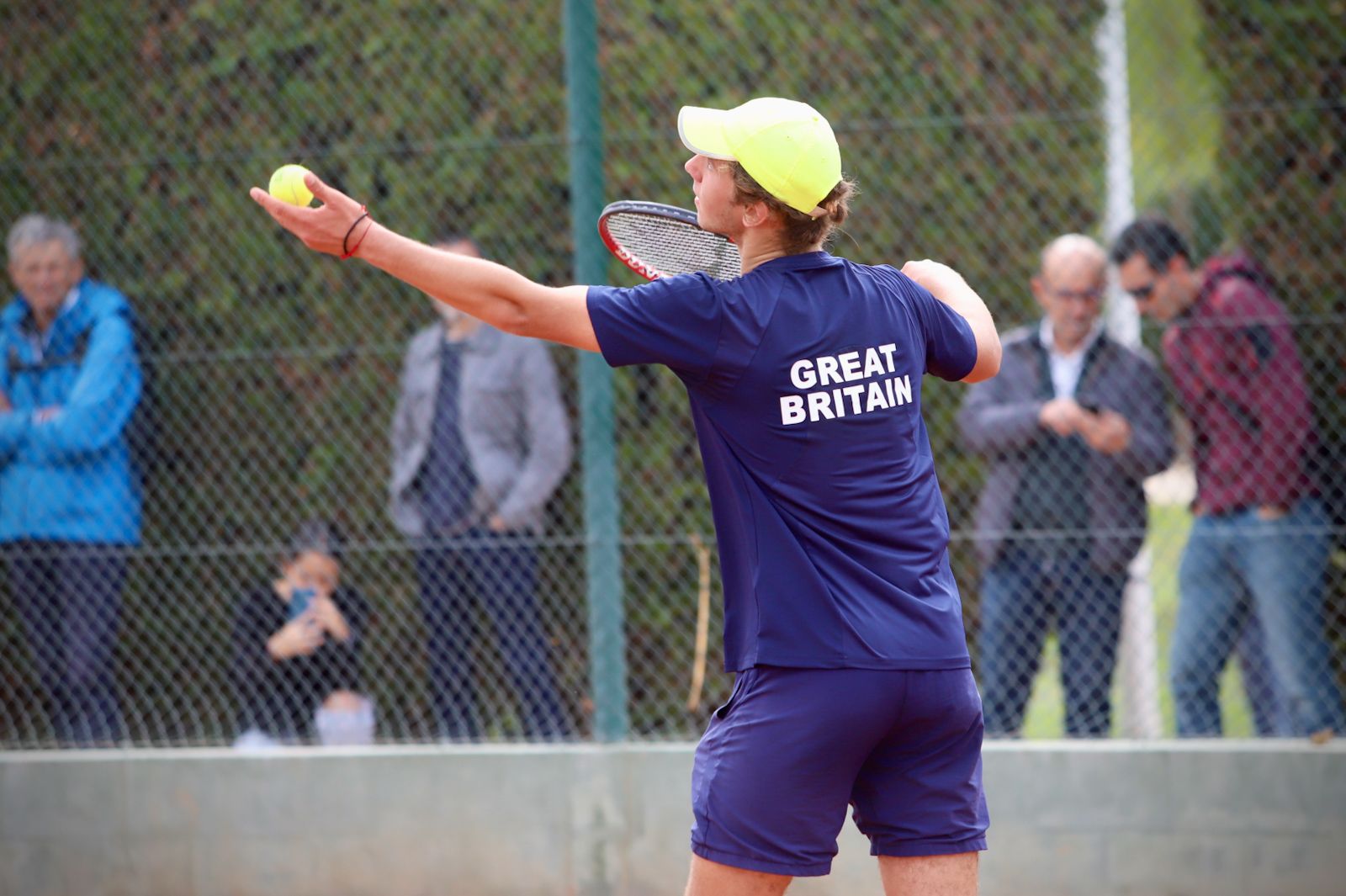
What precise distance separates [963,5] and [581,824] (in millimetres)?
3127

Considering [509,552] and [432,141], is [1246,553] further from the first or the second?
[432,141]

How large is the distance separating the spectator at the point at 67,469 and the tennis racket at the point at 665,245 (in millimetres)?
2707

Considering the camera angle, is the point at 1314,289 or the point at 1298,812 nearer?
the point at 1298,812

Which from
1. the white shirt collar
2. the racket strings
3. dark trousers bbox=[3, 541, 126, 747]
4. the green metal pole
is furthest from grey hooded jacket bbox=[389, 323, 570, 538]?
the racket strings

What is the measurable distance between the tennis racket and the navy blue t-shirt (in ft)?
1.98

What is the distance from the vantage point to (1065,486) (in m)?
5.01

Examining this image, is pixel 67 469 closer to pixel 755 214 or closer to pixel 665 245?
pixel 665 245

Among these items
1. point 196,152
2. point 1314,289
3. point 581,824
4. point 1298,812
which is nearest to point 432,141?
point 196,152

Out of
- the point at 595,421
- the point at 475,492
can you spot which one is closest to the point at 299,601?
the point at 475,492

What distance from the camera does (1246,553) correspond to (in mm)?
4910

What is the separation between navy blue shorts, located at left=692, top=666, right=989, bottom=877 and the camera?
2482 mm

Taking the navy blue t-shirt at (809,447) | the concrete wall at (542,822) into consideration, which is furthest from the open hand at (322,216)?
the concrete wall at (542,822)

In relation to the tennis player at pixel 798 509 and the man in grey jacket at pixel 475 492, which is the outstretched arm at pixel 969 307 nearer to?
the tennis player at pixel 798 509

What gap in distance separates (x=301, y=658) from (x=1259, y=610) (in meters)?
3.23
